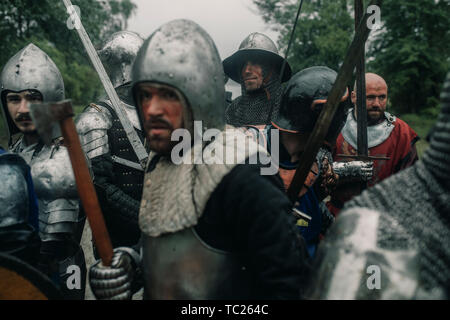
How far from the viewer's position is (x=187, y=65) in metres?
1.66

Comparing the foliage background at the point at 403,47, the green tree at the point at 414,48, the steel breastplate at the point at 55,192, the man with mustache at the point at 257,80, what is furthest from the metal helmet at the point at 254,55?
the green tree at the point at 414,48

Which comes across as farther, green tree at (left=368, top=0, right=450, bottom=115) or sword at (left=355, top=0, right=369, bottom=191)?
green tree at (left=368, top=0, right=450, bottom=115)

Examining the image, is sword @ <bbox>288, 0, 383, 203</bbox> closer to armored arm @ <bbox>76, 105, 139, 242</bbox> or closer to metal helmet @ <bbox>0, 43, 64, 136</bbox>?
armored arm @ <bbox>76, 105, 139, 242</bbox>

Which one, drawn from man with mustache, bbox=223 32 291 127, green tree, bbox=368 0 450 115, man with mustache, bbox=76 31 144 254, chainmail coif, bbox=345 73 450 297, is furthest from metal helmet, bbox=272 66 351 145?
green tree, bbox=368 0 450 115

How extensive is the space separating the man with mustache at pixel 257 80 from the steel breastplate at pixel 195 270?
271cm

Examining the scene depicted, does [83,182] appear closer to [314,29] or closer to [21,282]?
[21,282]

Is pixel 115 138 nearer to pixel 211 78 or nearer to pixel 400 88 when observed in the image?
pixel 211 78

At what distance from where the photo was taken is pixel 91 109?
3223 millimetres

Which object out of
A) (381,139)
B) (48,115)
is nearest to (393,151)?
(381,139)

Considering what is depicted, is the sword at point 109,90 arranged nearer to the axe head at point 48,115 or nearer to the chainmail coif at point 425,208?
the axe head at point 48,115

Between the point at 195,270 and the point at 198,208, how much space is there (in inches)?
10.3

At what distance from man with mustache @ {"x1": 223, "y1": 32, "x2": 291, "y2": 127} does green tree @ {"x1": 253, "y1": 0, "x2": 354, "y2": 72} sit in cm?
1617

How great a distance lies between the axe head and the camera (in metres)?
1.34

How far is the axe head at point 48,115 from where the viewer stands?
4.40ft
